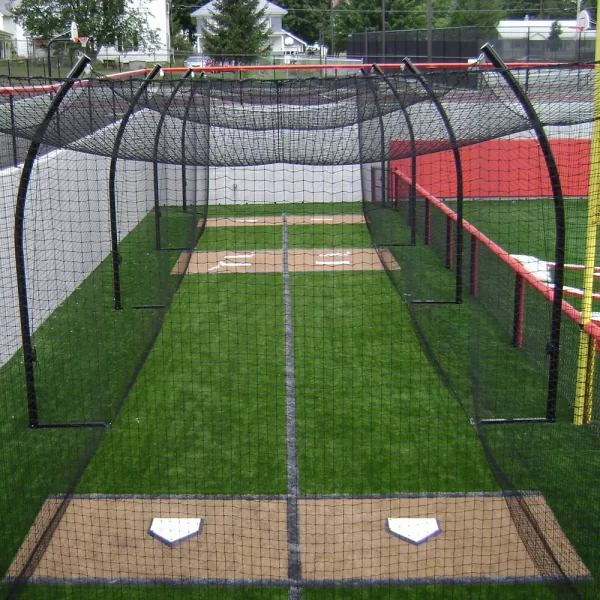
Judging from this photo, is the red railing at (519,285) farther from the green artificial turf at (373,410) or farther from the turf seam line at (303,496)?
the turf seam line at (303,496)

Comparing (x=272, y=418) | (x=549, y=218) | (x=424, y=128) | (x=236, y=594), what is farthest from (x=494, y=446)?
(x=549, y=218)

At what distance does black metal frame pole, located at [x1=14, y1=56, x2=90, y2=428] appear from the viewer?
5.72 metres

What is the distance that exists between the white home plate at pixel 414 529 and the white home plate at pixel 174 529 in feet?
3.99

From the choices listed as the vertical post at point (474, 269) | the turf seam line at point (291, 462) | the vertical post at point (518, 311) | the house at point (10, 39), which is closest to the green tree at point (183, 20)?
the house at point (10, 39)

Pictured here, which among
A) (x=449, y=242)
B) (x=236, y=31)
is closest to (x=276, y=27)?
(x=236, y=31)

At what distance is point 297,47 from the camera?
5319 cm

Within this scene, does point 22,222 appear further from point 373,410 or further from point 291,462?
point 373,410

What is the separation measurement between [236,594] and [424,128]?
6.04 m

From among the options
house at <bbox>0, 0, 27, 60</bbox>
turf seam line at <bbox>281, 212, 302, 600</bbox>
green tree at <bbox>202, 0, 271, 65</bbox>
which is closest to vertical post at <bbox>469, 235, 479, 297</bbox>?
turf seam line at <bbox>281, 212, 302, 600</bbox>

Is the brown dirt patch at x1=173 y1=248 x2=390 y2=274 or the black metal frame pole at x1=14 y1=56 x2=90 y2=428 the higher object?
the black metal frame pole at x1=14 y1=56 x2=90 y2=428

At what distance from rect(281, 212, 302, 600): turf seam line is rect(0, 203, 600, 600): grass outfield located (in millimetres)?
55

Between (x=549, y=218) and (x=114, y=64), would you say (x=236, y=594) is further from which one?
(x=114, y=64)

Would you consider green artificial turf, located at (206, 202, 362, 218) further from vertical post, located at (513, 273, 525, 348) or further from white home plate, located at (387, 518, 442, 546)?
white home plate, located at (387, 518, 442, 546)

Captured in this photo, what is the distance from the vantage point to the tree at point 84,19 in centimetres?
2927
